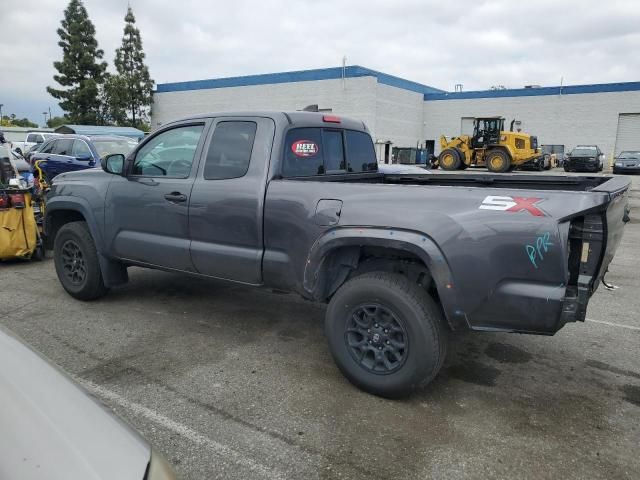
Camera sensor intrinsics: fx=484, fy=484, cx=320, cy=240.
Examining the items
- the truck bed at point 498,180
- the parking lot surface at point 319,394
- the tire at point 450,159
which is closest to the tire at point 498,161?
the tire at point 450,159

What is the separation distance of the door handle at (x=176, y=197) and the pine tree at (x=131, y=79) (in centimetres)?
4257

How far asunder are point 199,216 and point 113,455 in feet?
9.57

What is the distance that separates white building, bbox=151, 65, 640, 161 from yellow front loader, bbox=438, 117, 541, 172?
7.09m

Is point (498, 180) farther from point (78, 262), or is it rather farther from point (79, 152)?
point (79, 152)

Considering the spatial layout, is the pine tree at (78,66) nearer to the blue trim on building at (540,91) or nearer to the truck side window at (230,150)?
the blue trim on building at (540,91)

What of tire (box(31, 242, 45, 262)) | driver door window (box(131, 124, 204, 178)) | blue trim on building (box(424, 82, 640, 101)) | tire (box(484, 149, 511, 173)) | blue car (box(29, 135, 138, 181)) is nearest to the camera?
driver door window (box(131, 124, 204, 178))

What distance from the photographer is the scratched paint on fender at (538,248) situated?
8.87 feet

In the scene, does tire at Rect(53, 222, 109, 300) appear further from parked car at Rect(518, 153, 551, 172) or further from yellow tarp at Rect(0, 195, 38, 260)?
parked car at Rect(518, 153, 551, 172)

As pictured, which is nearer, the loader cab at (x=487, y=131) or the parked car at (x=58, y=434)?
the parked car at (x=58, y=434)

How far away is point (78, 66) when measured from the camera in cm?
4216

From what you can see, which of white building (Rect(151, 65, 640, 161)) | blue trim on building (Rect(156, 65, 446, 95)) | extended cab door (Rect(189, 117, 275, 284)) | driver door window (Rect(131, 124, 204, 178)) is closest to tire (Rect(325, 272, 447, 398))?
extended cab door (Rect(189, 117, 275, 284))

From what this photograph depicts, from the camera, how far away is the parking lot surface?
2.69 m

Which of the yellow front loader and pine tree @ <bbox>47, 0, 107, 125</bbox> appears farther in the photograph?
pine tree @ <bbox>47, 0, 107, 125</bbox>

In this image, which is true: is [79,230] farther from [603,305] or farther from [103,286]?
[603,305]
